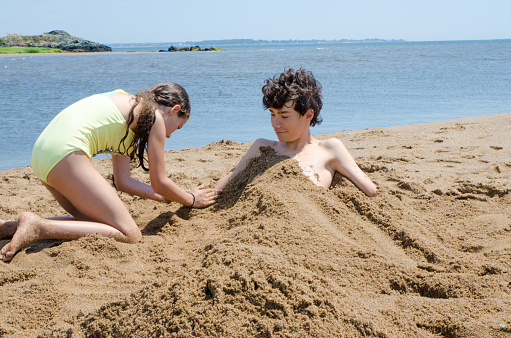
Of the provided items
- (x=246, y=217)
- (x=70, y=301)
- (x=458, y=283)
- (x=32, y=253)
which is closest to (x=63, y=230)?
(x=32, y=253)

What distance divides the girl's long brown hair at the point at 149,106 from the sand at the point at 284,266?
0.61m

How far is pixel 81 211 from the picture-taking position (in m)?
2.98

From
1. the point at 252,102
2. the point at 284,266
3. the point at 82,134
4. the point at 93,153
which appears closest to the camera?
the point at 284,266

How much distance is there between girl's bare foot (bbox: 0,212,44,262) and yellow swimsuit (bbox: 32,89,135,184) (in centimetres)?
32

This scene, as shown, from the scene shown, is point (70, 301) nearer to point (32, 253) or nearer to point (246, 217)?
point (32, 253)

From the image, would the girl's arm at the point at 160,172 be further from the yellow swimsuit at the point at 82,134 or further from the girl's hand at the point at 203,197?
the yellow swimsuit at the point at 82,134

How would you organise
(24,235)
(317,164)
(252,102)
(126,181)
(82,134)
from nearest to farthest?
1. (24,235)
2. (82,134)
3. (317,164)
4. (126,181)
5. (252,102)

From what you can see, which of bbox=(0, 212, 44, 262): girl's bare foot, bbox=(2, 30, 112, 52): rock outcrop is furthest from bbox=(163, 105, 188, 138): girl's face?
bbox=(2, 30, 112, 52): rock outcrop

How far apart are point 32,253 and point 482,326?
251 centimetres

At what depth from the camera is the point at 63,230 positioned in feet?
9.18

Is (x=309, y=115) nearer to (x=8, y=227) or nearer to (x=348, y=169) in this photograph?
(x=348, y=169)

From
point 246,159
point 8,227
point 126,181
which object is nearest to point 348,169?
point 246,159

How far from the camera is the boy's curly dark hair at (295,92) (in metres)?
3.23

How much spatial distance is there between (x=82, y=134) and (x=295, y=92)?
1529mm
